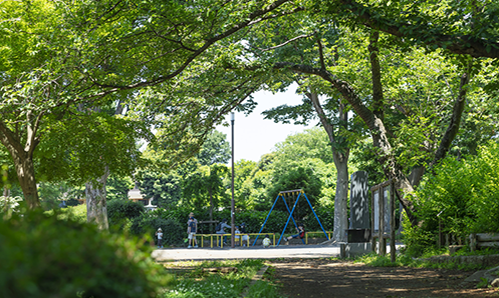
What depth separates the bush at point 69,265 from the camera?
4.83 ft

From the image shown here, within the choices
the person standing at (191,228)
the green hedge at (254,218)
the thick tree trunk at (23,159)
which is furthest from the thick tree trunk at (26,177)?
the green hedge at (254,218)

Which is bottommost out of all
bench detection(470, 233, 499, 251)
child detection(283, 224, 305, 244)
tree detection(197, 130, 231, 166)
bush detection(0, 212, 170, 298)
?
child detection(283, 224, 305, 244)

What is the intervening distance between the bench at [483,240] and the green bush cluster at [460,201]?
0.28 meters

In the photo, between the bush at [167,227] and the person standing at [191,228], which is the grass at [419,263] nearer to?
the person standing at [191,228]

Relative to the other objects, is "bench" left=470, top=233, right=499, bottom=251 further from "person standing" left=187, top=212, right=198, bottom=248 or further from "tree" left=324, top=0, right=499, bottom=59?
"person standing" left=187, top=212, right=198, bottom=248

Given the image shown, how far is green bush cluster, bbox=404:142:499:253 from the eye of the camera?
9469 millimetres

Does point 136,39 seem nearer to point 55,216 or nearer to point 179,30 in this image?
point 179,30

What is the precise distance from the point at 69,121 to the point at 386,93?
13.7 m

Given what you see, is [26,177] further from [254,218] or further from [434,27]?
[254,218]

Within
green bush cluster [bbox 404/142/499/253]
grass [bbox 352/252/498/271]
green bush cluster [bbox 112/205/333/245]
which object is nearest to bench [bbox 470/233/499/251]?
green bush cluster [bbox 404/142/499/253]

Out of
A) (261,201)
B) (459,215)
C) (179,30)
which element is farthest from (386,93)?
(261,201)

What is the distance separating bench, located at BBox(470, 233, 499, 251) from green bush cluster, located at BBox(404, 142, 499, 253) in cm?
28

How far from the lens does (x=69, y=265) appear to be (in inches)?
65.8

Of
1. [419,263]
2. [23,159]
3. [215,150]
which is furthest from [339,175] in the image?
→ [215,150]
